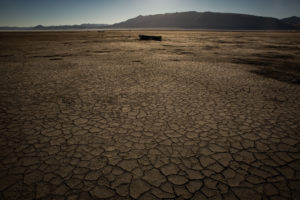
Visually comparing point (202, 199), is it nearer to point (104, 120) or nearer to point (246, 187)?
point (246, 187)

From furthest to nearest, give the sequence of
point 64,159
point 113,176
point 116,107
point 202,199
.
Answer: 1. point 116,107
2. point 64,159
3. point 113,176
4. point 202,199

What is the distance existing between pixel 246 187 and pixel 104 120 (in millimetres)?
3120

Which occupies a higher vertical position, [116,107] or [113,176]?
[116,107]

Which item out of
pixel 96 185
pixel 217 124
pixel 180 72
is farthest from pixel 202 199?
pixel 180 72

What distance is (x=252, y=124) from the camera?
155 inches

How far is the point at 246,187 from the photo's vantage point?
2.39m

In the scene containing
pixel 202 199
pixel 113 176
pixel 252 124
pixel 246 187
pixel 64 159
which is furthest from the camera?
pixel 252 124

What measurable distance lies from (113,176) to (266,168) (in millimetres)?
2435

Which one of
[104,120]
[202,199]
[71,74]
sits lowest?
[202,199]

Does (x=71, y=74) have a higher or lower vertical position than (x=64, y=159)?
higher

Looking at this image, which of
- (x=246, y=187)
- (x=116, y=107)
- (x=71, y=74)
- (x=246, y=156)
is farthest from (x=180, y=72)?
(x=246, y=187)

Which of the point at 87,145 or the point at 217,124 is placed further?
A: the point at 217,124

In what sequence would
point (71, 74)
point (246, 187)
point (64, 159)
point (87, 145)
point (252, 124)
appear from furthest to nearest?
point (71, 74) → point (252, 124) → point (87, 145) → point (64, 159) → point (246, 187)

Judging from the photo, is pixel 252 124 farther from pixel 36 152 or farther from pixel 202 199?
pixel 36 152
